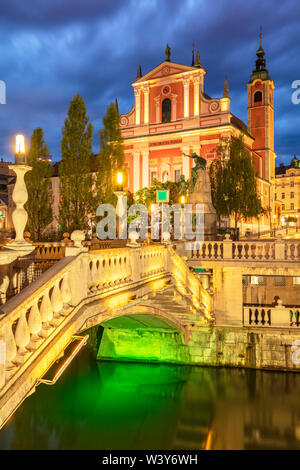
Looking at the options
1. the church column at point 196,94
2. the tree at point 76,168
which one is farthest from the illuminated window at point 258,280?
the church column at point 196,94

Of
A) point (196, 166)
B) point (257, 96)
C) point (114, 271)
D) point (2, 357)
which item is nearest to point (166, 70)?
point (257, 96)

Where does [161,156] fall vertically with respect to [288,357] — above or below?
above

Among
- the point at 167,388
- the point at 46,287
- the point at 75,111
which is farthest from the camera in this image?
the point at 75,111

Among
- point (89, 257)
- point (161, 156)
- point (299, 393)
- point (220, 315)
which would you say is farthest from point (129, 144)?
point (89, 257)

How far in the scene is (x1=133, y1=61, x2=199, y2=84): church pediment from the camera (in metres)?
39.0

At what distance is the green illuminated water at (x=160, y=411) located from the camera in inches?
479

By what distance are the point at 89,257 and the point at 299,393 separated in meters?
11.4

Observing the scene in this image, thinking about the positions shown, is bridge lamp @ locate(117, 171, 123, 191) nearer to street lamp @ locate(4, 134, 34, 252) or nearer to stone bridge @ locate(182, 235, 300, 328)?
street lamp @ locate(4, 134, 34, 252)

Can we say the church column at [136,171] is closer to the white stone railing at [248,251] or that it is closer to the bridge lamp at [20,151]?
the white stone railing at [248,251]

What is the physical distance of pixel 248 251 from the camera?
15.9 meters

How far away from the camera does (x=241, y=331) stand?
1638cm

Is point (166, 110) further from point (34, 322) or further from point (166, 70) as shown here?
point (34, 322)

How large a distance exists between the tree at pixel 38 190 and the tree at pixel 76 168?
1635mm

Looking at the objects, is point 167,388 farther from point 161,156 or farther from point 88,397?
point 161,156
